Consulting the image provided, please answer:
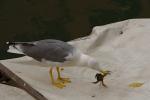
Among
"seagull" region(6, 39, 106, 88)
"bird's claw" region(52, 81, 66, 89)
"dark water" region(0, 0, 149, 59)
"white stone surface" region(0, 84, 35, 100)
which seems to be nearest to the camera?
"white stone surface" region(0, 84, 35, 100)

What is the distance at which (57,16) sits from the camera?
821 cm

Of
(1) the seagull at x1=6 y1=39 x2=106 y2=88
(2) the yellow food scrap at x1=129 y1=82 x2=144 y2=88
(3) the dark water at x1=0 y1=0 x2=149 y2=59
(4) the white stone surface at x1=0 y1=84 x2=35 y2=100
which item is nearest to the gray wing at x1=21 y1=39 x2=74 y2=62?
(1) the seagull at x1=6 y1=39 x2=106 y2=88

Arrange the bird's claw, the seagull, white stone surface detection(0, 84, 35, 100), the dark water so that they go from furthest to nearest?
the dark water → the seagull → the bird's claw → white stone surface detection(0, 84, 35, 100)

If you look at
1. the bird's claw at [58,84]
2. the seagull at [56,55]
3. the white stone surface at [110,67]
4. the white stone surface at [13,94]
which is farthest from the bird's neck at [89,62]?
the white stone surface at [13,94]

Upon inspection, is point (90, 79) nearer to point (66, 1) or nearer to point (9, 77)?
point (9, 77)

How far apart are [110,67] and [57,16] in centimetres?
469

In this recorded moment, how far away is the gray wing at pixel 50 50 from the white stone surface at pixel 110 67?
147mm

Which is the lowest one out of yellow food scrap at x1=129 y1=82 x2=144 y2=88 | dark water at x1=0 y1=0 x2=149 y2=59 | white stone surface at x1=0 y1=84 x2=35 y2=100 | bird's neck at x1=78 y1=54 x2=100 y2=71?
white stone surface at x1=0 y1=84 x2=35 y2=100

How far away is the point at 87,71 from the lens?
3.63 metres

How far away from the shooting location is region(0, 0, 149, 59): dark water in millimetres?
7539

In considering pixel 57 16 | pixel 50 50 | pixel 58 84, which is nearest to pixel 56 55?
pixel 50 50

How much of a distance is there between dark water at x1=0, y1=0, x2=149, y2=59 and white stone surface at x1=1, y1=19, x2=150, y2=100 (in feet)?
10.2

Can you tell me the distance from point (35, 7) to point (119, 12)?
1.83 meters

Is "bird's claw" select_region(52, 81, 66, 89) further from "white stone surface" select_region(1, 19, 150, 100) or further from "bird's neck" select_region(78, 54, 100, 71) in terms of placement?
"bird's neck" select_region(78, 54, 100, 71)
